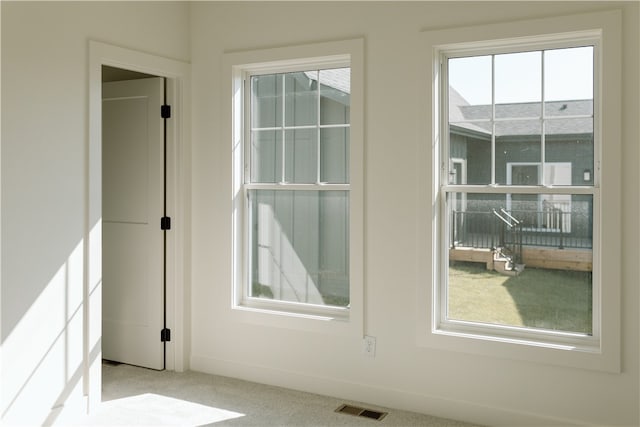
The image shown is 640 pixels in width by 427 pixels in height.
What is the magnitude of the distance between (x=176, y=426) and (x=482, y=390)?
69.0 inches

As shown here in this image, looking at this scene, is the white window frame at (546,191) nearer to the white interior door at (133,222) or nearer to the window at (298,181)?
the window at (298,181)

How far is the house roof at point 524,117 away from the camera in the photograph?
329 centimetres

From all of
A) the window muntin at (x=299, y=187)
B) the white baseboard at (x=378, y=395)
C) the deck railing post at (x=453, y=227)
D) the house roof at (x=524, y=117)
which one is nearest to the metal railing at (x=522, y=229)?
the deck railing post at (x=453, y=227)

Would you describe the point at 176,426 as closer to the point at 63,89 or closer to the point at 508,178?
the point at 63,89

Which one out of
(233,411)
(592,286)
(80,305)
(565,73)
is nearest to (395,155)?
(565,73)

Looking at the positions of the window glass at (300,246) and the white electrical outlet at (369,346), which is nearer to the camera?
the white electrical outlet at (369,346)

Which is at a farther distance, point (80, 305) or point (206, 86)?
point (206, 86)

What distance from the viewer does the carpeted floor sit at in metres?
3.49

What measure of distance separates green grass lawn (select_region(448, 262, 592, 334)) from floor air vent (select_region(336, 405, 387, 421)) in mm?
729

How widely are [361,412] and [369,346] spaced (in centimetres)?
40

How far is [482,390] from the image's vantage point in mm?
3471

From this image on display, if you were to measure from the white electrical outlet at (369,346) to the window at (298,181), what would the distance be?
206 millimetres

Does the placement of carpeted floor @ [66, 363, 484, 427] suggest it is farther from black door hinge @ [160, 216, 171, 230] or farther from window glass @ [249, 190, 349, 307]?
black door hinge @ [160, 216, 171, 230]

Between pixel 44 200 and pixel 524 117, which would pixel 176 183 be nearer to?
pixel 44 200
